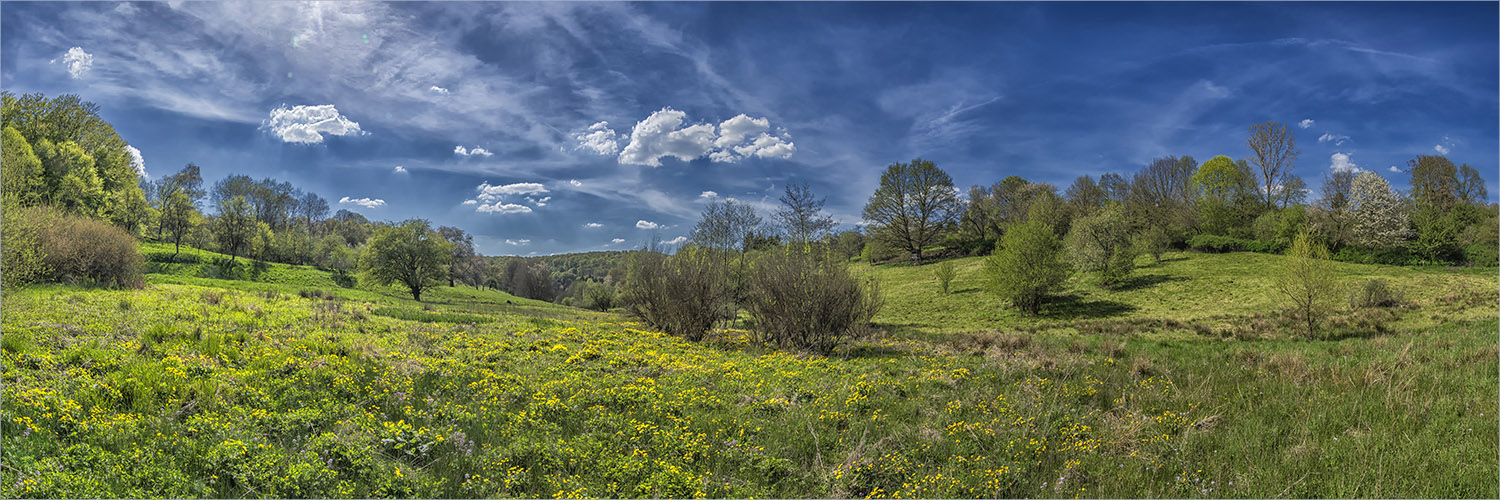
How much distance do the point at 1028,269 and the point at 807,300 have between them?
22.4 meters

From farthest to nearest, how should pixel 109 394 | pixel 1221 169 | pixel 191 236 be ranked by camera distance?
pixel 191 236 → pixel 1221 169 → pixel 109 394

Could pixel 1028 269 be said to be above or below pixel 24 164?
below

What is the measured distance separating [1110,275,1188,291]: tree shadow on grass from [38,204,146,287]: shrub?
52478mm

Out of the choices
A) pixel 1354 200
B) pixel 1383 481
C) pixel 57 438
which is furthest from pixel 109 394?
pixel 1354 200

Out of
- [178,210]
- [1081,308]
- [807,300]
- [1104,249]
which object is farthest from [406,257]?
[1104,249]

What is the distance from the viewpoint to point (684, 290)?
19688 millimetres

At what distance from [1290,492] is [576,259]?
14900 cm

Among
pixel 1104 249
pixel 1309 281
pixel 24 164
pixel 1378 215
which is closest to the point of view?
pixel 1309 281

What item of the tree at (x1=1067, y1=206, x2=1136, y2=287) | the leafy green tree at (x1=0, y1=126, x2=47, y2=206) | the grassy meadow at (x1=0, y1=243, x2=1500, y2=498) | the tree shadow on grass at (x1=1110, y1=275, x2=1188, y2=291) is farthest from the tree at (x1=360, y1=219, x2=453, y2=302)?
the tree shadow on grass at (x1=1110, y1=275, x2=1188, y2=291)

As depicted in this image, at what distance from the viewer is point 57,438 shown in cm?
533

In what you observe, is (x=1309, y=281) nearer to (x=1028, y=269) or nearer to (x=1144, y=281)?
(x=1028, y=269)

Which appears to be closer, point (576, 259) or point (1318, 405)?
point (1318, 405)

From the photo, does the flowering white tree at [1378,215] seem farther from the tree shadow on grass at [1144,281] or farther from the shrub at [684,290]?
the shrub at [684,290]

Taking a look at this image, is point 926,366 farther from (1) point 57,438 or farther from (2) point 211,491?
(1) point 57,438
